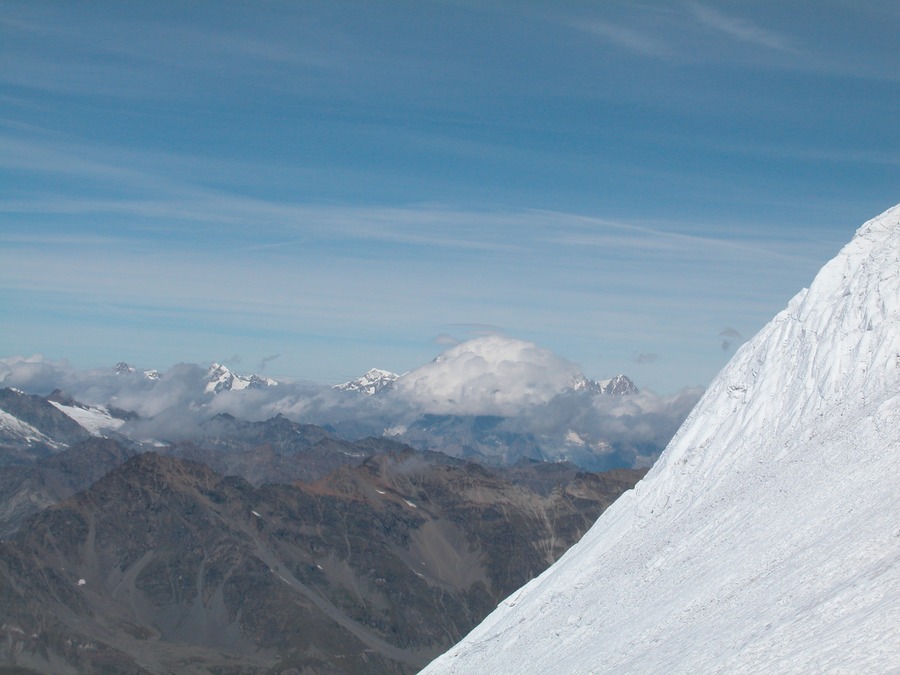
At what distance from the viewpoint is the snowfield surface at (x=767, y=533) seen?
45500mm

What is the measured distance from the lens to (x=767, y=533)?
58.8 metres

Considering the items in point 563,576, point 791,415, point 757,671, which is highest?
point 791,415

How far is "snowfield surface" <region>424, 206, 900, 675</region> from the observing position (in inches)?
1791

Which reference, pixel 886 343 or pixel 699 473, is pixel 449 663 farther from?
pixel 886 343

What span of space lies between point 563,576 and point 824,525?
2509cm

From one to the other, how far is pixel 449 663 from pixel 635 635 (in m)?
23.1

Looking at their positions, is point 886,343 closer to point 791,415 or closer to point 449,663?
point 791,415

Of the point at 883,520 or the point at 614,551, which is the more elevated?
the point at 883,520

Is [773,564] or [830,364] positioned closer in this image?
[773,564]

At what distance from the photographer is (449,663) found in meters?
77.0

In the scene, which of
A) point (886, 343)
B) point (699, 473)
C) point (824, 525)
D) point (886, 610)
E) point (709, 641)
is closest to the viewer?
point (886, 610)

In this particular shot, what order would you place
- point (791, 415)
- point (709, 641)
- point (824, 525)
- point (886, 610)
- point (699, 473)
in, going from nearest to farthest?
point (886, 610), point (709, 641), point (824, 525), point (791, 415), point (699, 473)

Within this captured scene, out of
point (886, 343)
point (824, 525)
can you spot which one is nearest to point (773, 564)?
point (824, 525)

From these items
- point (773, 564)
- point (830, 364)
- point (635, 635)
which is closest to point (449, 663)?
point (635, 635)
